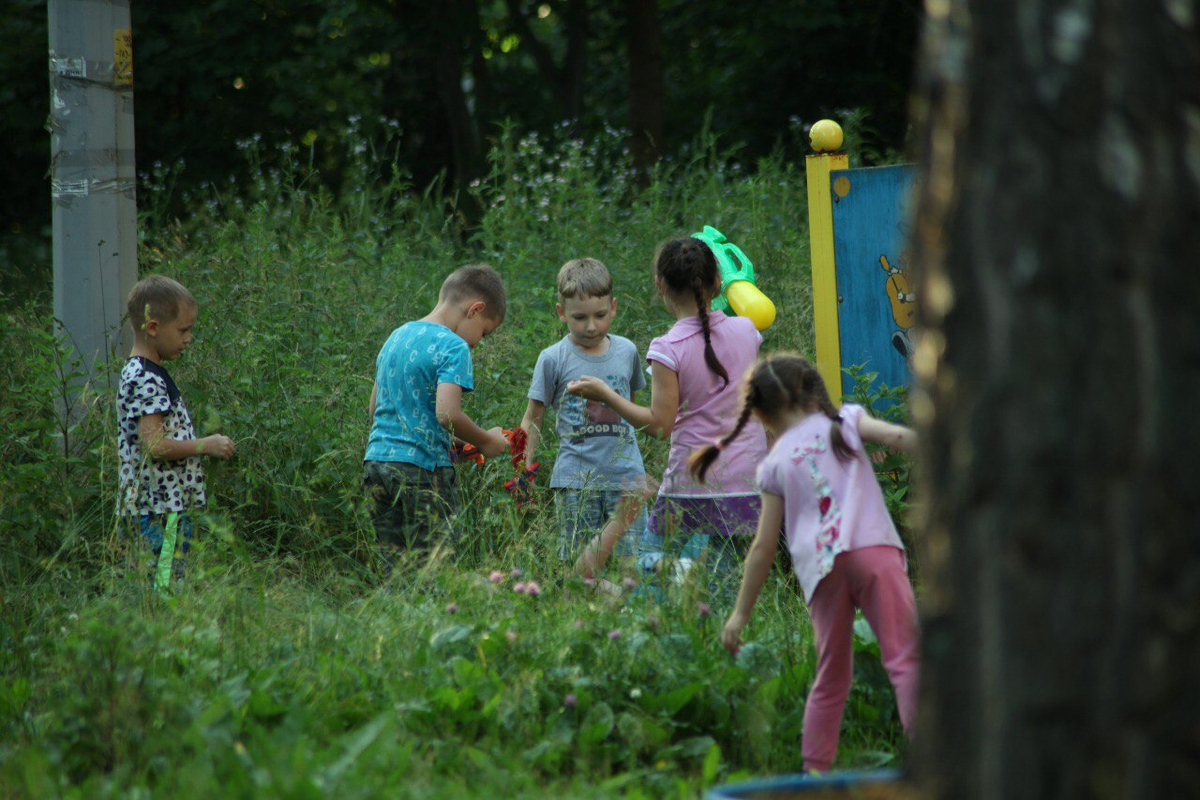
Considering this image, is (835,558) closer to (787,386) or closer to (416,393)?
(787,386)

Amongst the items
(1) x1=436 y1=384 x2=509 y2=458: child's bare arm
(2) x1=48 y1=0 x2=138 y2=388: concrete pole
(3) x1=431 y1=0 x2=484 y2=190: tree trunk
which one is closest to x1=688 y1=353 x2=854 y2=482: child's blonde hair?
(1) x1=436 y1=384 x2=509 y2=458: child's bare arm

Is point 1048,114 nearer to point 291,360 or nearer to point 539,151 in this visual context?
point 291,360

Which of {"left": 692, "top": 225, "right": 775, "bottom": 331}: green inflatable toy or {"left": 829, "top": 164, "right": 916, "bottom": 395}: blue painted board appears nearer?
{"left": 692, "top": 225, "right": 775, "bottom": 331}: green inflatable toy

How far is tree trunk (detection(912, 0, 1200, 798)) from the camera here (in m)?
1.52

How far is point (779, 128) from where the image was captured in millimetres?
15445

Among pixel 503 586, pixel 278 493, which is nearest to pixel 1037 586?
pixel 503 586

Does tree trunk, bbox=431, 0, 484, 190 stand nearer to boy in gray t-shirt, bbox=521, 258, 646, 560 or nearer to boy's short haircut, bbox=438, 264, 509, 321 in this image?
boy's short haircut, bbox=438, 264, 509, 321

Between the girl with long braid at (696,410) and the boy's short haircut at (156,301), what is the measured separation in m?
1.59

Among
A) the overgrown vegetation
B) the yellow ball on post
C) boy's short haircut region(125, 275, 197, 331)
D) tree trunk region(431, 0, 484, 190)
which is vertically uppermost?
tree trunk region(431, 0, 484, 190)

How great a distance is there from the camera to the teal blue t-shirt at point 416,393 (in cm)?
474

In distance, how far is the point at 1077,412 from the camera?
1533 mm

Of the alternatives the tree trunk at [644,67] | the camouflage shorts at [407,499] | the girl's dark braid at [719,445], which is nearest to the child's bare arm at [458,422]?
the camouflage shorts at [407,499]

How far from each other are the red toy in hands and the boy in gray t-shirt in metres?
0.10

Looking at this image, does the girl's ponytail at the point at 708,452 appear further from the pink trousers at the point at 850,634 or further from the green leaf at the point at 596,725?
the green leaf at the point at 596,725
